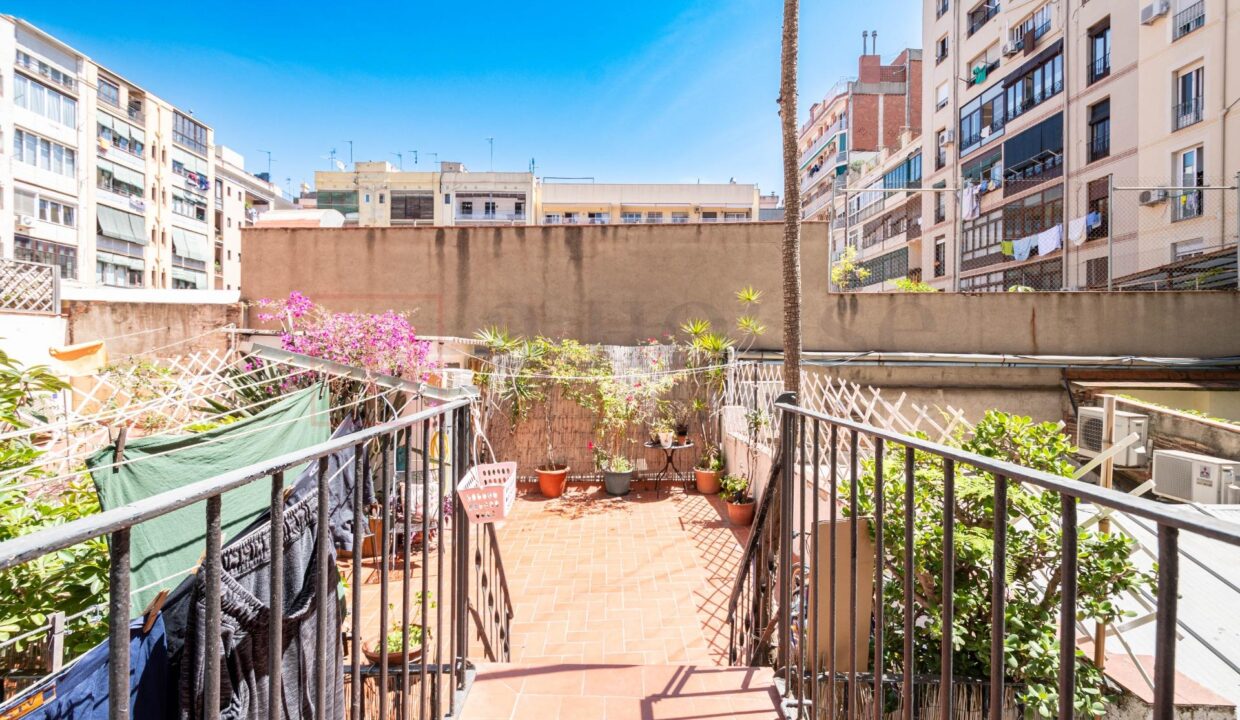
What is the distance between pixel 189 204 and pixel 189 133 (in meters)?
4.47

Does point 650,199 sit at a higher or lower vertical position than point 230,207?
lower

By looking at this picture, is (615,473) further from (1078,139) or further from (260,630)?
(1078,139)

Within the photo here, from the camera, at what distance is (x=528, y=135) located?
82.7ft

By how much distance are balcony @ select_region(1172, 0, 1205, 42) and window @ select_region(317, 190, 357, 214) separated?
37.2 m

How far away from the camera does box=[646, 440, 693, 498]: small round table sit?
8422 mm

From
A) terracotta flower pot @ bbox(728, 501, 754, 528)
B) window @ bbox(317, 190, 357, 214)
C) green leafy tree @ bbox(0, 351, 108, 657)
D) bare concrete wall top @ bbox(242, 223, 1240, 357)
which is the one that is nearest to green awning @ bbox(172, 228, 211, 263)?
Result: window @ bbox(317, 190, 357, 214)

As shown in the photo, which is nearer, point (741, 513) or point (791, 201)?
point (791, 201)

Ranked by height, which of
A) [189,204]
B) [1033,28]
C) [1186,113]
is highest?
[1033,28]

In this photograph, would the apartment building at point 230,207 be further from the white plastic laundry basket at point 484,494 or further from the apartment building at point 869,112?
the white plastic laundry basket at point 484,494

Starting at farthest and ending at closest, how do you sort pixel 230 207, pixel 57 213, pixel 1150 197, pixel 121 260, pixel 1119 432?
1. pixel 230 207
2. pixel 121 260
3. pixel 57 213
4. pixel 1150 197
5. pixel 1119 432

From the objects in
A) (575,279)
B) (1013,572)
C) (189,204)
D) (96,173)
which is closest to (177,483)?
(1013,572)

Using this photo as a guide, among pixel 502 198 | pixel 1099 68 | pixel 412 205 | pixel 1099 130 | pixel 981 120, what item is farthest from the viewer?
pixel 412 205

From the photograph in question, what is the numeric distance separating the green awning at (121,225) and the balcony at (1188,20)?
42.8 m

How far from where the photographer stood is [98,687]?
5.37 feet
